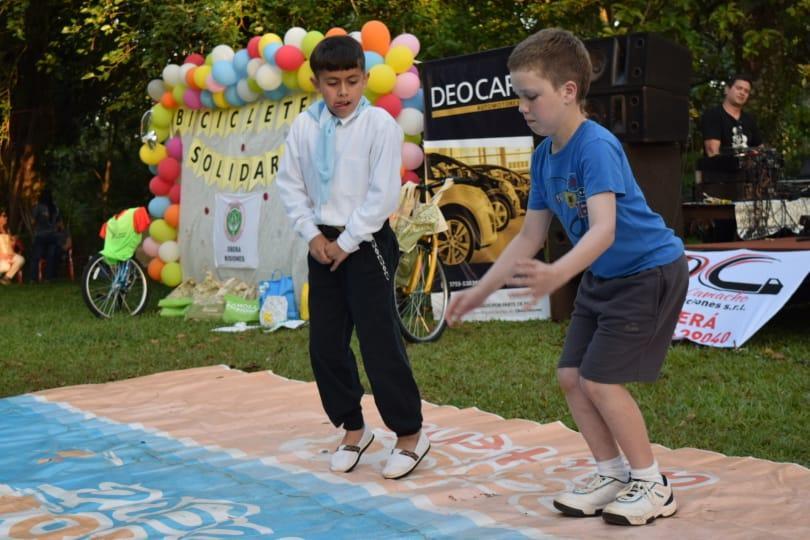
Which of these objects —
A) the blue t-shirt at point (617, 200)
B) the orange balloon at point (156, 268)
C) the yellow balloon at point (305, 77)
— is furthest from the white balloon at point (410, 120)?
the blue t-shirt at point (617, 200)

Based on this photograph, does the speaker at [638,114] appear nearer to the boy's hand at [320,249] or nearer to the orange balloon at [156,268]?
the boy's hand at [320,249]

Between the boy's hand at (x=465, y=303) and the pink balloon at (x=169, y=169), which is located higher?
the pink balloon at (x=169, y=169)

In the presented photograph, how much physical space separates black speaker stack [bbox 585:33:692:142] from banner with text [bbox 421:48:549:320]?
2.64 feet

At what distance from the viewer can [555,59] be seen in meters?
3.08

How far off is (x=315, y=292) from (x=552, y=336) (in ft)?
12.8

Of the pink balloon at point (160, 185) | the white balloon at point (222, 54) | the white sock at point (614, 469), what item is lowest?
the white sock at point (614, 469)

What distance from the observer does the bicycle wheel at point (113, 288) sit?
10.5m

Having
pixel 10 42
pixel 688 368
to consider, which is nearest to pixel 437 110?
pixel 688 368

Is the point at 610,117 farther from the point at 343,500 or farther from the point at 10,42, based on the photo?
the point at 10,42

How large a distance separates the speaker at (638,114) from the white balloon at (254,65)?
10.3ft

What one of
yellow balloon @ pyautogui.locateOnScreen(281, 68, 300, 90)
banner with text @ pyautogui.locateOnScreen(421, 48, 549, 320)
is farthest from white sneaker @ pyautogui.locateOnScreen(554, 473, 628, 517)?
yellow balloon @ pyautogui.locateOnScreen(281, 68, 300, 90)

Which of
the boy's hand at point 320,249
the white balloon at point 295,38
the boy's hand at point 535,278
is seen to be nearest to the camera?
the boy's hand at point 535,278

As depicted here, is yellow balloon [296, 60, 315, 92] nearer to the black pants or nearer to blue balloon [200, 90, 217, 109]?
blue balloon [200, 90, 217, 109]

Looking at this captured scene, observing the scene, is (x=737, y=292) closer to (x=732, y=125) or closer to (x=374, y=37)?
(x=732, y=125)
